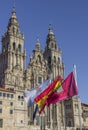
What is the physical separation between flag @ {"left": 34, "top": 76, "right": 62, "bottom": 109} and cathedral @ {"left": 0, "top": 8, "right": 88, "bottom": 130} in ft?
124

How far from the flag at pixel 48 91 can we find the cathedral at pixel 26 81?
37.8 metres

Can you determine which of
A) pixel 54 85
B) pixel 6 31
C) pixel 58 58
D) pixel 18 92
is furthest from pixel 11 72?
pixel 54 85

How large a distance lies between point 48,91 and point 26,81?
197ft

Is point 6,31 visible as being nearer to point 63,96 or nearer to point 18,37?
point 18,37

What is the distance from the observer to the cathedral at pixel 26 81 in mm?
81375

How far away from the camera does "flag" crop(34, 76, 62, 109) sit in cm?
3906

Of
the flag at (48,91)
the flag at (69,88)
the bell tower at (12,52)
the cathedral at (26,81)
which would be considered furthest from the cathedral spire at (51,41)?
the flag at (69,88)

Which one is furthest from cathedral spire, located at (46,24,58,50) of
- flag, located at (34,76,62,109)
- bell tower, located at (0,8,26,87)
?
flag, located at (34,76,62,109)

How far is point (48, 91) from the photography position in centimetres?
3966

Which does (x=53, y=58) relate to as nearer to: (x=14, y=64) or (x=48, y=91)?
(x=14, y=64)

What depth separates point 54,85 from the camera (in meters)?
39.4

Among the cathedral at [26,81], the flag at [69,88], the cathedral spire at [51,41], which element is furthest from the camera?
the cathedral spire at [51,41]

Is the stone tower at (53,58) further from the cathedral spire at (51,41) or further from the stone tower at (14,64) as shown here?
Result: the stone tower at (14,64)

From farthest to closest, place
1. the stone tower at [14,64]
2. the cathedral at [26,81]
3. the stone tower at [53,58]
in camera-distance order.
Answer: the stone tower at [53,58], the stone tower at [14,64], the cathedral at [26,81]
